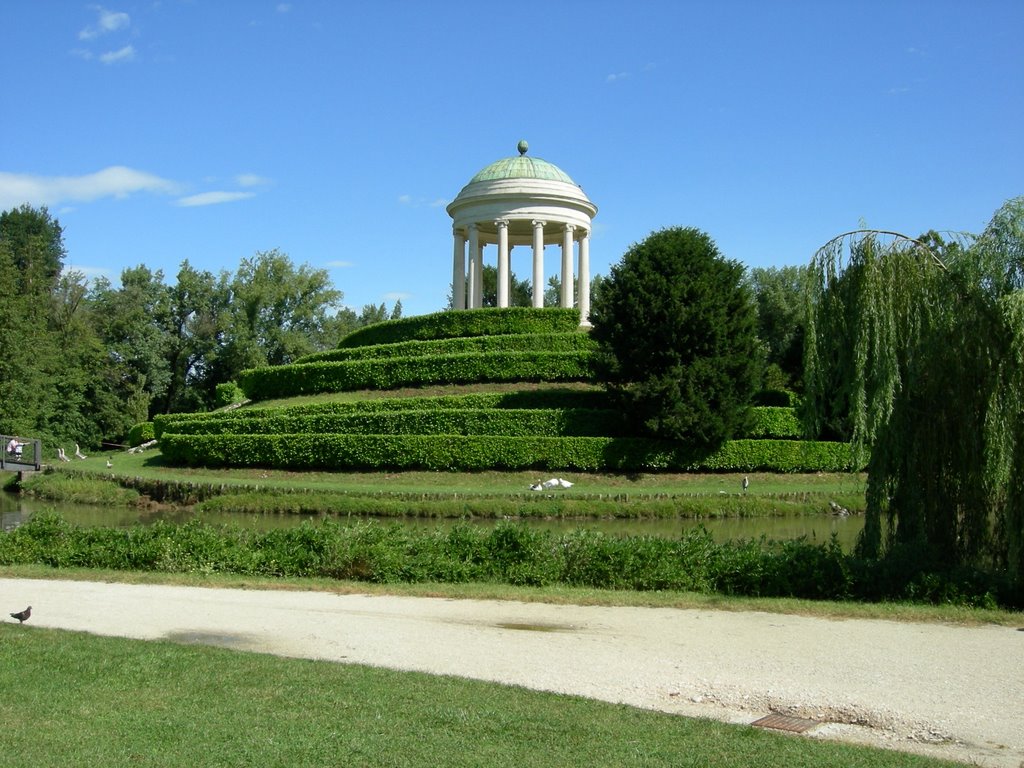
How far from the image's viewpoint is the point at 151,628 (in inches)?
Answer: 460

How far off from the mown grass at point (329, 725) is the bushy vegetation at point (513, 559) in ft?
19.6

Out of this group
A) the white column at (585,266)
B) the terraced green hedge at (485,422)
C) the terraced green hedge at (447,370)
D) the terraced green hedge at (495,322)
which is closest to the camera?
the terraced green hedge at (485,422)

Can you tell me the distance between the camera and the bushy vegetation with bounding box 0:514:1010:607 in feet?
44.2

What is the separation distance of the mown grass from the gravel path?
0.74 meters

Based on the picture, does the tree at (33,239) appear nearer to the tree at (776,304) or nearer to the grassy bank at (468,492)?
the grassy bank at (468,492)

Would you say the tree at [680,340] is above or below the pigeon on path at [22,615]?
above

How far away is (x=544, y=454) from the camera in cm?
3628

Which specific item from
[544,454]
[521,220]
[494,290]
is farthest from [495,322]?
[494,290]

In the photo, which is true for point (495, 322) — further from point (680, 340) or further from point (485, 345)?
point (680, 340)

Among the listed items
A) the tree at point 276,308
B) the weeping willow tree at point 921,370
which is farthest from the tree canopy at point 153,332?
the weeping willow tree at point 921,370

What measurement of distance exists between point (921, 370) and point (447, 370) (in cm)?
3159

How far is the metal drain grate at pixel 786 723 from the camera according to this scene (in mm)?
7633

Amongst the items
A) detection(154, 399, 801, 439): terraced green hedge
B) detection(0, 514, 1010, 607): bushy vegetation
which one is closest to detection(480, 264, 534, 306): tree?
detection(154, 399, 801, 439): terraced green hedge

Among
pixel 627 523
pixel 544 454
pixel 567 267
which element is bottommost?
pixel 627 523
